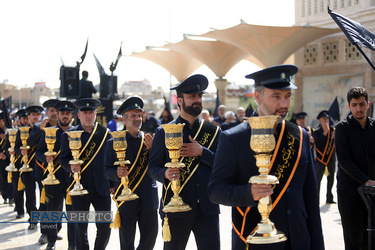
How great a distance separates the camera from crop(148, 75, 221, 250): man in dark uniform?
446 cm

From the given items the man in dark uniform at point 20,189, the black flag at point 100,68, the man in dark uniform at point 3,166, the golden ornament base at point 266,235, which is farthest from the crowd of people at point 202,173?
the black flag at point 100,68

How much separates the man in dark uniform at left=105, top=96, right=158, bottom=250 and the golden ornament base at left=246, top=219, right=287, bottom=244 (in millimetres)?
2795

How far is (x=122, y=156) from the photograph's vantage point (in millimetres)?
5258

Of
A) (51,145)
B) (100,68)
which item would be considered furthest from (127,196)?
(100,68)

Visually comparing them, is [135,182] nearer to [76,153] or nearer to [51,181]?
[76,153]

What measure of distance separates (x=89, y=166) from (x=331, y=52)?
19.4m

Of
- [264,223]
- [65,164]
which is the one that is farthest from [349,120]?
[65,164]

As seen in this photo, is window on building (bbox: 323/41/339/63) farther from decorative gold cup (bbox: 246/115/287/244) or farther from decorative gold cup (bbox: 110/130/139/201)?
decorative gold cup (bbox: 246/115/287/244)

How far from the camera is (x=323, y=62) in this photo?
23.5 metres

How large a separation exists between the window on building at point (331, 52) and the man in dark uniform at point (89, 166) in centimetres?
1839

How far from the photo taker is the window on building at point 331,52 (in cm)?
2272

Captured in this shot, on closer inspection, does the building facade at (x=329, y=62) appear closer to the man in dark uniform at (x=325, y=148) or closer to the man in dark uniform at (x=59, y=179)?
→ the man in dark uniform at (x=325, y=148)

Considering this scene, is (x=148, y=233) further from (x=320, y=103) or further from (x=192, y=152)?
(x=320, y=103)

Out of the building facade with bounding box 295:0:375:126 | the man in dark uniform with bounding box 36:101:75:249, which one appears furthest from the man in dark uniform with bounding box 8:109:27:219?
the building facade with bounding box 295:0:375:126
